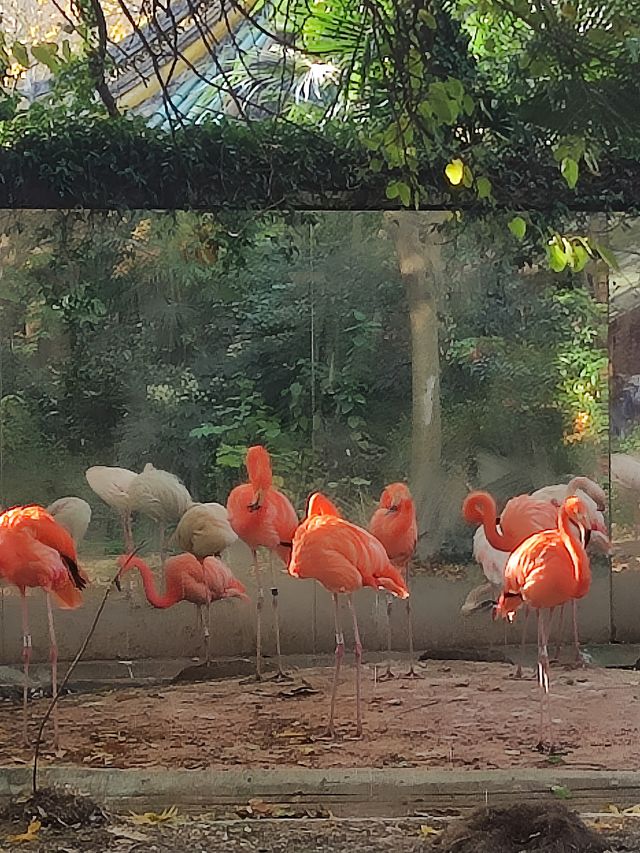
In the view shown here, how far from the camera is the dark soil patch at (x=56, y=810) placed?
72.9 inches

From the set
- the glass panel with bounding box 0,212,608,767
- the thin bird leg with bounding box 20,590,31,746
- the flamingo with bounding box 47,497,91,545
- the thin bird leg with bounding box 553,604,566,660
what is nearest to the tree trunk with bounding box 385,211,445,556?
the glass panel with bounding box 0,212,608,767

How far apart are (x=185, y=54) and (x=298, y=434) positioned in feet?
1.93

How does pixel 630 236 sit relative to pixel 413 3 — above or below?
below

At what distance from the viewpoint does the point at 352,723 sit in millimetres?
1900

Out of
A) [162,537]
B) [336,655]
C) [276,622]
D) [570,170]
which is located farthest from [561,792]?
[570,170]

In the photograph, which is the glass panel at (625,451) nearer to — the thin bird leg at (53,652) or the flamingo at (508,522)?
the flamingo at (508,522)

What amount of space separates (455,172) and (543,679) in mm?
775

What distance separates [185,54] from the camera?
186cm

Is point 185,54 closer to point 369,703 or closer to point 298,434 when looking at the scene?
point 298,434

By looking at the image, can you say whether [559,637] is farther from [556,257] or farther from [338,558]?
[556,257]

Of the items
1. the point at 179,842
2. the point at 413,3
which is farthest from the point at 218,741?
the point at 413,3

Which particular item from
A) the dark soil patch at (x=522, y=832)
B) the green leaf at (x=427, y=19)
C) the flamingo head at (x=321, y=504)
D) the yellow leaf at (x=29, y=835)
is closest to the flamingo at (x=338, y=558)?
the flamingo head at (x=321, y=504)

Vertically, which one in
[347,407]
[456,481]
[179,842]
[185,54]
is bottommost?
[179,842]

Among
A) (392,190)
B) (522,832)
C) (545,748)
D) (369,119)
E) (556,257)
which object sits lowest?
(522,832)
